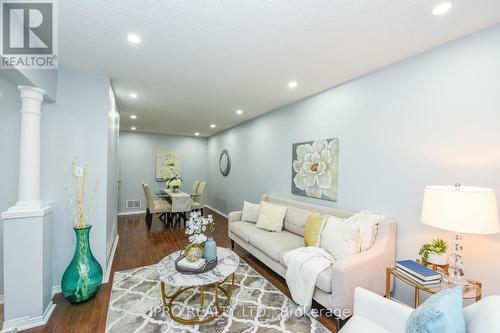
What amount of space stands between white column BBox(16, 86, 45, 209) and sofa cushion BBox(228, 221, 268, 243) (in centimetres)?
235

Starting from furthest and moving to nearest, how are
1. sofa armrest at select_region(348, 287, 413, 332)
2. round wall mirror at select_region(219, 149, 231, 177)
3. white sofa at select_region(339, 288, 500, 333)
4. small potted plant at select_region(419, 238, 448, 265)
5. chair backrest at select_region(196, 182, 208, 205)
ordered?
round wall mirror at select_region(219, 149, 231, 177), chair backrest at select_region(196, 182, 208, 205), small potted plant at select_region(419, 238, 448, 265), sofa armrest at select_region(348, 287, 413, 332), white sofa at select_region(339, 288, 500, 333)

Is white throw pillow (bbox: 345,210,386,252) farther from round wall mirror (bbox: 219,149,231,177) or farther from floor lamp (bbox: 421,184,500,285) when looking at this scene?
round wall mirror (bbox: 219,149,231,177)

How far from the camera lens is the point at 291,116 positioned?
379 centimetres

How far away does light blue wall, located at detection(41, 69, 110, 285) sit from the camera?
2.41m

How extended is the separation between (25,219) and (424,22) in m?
3.62

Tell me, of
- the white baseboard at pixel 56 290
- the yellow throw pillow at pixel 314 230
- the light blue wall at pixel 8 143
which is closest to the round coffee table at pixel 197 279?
the yellow throw pillow at pixel 314 230

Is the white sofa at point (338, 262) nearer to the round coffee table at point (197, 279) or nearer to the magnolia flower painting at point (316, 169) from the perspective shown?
the magnolia flower painting at point (316, 169)

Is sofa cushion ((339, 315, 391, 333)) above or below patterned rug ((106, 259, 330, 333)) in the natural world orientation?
above

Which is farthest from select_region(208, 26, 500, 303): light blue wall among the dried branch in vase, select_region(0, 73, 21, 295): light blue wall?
select_region(0, 73, 21, 295): light blue wall

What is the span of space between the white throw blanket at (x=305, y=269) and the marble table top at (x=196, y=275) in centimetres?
59

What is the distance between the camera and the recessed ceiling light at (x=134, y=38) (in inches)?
73.4

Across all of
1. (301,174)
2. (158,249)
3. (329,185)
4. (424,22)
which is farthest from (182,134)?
(424,22)

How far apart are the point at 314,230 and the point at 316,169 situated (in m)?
0.96

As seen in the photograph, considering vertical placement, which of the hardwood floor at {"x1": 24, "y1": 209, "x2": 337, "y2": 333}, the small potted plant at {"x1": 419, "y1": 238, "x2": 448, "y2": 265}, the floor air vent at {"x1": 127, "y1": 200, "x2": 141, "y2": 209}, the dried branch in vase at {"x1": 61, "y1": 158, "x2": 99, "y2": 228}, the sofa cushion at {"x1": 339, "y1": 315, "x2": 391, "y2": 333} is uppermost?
the dried branch in vase at {"x1": 61, "y1": 158, "x2": 99, "y2": 228}
